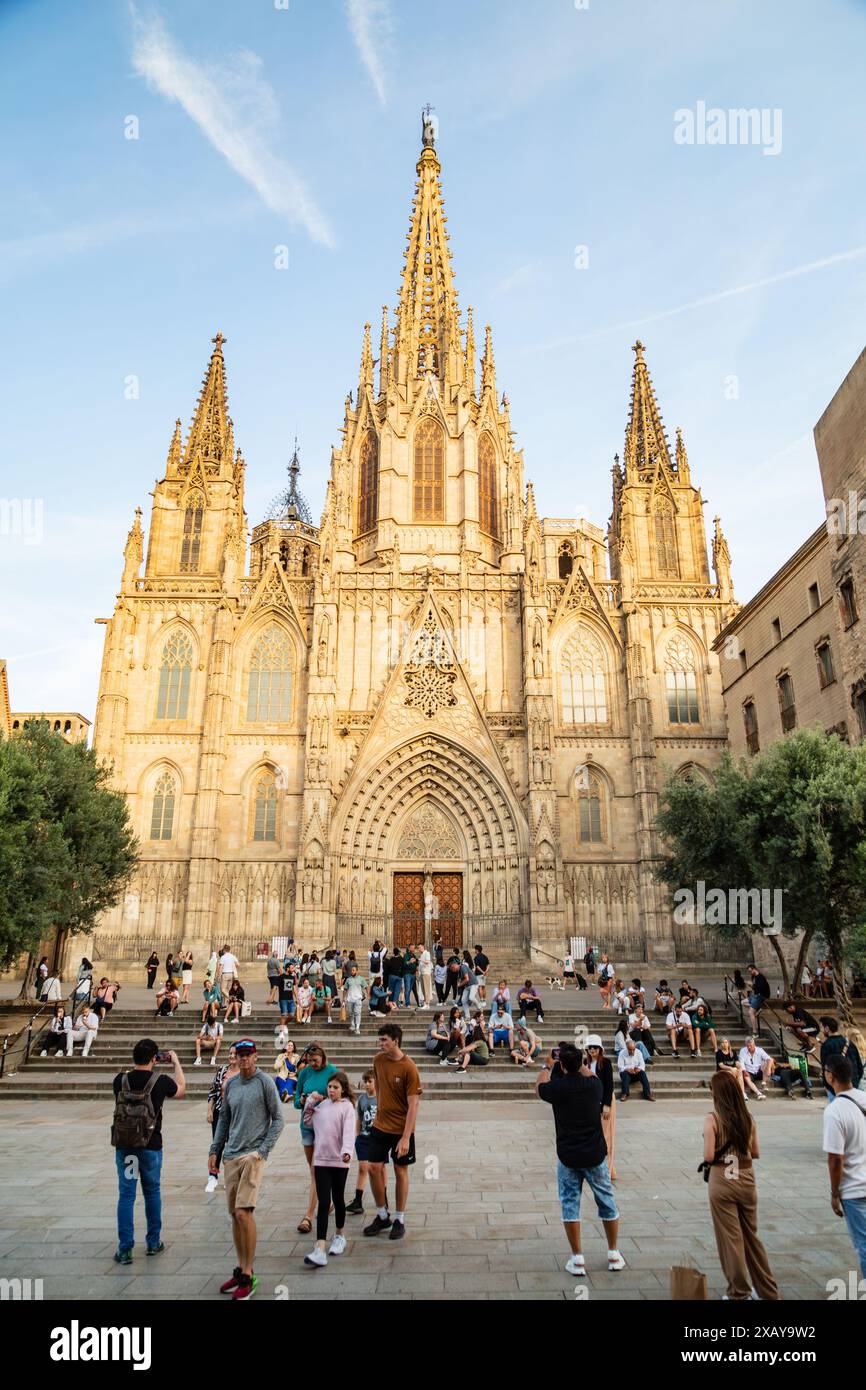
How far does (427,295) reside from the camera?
45.6 m

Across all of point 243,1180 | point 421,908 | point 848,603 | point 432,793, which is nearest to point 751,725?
point 848,603

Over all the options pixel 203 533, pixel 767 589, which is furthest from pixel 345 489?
pixel 767 589

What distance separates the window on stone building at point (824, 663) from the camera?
82.5 feet

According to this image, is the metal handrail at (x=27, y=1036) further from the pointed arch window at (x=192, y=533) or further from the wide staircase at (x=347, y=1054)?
the pointed arch window at (x=192, y=533)

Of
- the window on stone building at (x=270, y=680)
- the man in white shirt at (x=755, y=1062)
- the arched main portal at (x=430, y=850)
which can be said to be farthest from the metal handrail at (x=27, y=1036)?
the window on stone building at (x=270, y=680)

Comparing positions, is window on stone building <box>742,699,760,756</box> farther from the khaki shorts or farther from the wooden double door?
the khaki shorts

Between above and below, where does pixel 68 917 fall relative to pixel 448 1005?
above

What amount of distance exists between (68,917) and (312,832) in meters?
9.92

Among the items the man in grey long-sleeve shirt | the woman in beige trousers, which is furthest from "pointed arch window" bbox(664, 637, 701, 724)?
the man in grey long-sleeve shirt

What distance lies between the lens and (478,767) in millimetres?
32938

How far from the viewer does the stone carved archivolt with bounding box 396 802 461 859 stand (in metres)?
33.2

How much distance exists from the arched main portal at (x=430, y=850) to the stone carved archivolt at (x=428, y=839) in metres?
0.04

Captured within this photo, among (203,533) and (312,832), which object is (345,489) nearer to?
(203,533)

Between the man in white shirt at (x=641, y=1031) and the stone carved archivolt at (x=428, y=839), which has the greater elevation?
the stone carved archivolt at (x=428, y=839)
